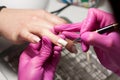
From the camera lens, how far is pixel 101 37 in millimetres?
540

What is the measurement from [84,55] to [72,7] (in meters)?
0.22

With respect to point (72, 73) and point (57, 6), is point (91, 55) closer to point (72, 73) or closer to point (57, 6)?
point (72, 73)

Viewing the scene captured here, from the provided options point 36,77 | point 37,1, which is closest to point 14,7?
point 37,1

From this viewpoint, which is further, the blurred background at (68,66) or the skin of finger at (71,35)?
the blurred background at (68,66)

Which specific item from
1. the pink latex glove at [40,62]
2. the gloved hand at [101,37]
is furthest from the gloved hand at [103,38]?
the pink latex glove at [40,62]

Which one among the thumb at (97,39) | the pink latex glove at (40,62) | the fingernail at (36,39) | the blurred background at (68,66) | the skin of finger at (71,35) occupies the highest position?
the thumb at (97,39)

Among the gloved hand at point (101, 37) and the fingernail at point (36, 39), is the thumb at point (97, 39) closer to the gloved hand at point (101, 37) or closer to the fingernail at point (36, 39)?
the gloved hand at point (101, 37)

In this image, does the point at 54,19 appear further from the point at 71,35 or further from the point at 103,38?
the point at 103,38

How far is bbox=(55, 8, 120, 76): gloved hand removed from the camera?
0.54 metres

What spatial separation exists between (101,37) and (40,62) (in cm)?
19

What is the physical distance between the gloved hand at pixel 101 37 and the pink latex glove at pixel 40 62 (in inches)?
2.4

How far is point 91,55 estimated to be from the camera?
78 cm

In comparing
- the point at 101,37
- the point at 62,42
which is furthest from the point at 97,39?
the point at 62,42

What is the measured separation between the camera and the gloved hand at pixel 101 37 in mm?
544
